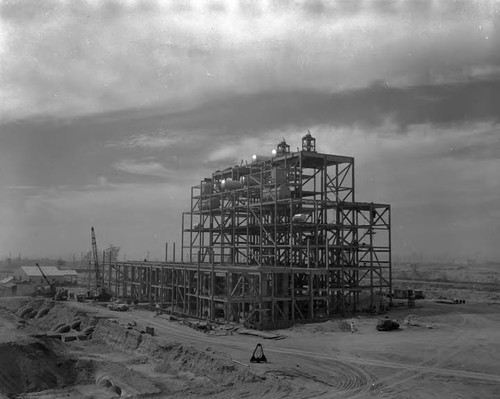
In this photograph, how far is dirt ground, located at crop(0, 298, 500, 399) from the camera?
2684 cm

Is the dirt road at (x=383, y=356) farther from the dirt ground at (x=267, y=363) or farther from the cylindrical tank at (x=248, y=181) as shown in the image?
the cylindrical tank at (x=248, y=181)

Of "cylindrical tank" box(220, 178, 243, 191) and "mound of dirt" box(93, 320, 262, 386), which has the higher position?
"cylindrical tank" box(220, 178, 243, 191)

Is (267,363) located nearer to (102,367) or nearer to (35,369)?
(102,367)

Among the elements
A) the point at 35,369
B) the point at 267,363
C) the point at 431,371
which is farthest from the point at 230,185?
the point at 431,371

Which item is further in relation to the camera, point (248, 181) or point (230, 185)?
point (230, 185)

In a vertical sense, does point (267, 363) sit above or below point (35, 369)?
above

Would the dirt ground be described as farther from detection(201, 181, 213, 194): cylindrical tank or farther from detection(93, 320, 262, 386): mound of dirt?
detection(201, 181, 213, 194): cylindrical tank

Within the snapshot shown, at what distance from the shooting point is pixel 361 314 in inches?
2195

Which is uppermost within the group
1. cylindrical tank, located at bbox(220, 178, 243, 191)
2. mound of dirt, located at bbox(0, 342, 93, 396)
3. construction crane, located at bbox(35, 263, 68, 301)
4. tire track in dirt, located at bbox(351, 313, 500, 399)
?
cylindrical tank, located at bbox(220, 178, 243, 191)

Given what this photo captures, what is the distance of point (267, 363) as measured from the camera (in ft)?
103

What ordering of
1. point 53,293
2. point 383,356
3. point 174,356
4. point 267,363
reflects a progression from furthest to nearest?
point 53,293 → point 174,356 → point 383,356 → point 267,363

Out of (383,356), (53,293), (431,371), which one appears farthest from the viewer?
(53,293)

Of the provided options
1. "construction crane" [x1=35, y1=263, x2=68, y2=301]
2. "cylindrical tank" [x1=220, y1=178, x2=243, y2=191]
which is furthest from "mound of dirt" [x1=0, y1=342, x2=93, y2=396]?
"construction crane" [x1=35, y1=263, x2=68, y2=301]

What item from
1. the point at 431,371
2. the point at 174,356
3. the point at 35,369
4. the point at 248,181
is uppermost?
the point at 248,181
